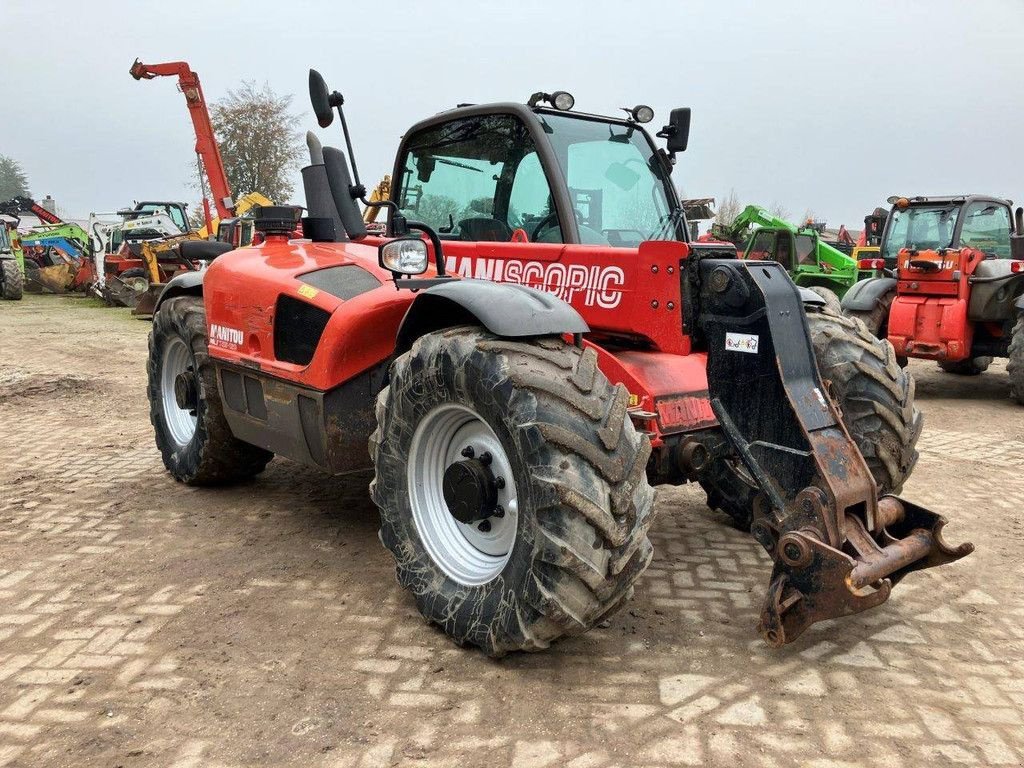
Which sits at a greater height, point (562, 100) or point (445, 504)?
point (562, 100)

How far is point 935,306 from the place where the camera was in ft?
31.2

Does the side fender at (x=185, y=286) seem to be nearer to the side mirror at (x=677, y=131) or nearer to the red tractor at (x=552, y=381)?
the red tractor at (x=552, y=381)

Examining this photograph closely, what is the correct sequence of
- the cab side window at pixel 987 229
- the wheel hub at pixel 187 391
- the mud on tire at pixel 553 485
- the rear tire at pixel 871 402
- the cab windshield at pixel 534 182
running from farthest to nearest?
the cab side window at pixel 987 229
the wheel hub at pixel 187 391
the cab windshield at pixel 534 182
the rear tire at pixel 871 402
the mud on tire at pixel 553 485

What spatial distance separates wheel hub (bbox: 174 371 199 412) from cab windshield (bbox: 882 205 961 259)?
9038 millimetres

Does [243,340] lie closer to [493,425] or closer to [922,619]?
[493,425]

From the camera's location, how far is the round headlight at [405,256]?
3516 mm

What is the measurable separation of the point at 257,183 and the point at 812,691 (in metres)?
31.8

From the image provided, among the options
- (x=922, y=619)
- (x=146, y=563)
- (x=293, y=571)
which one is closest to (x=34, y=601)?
(x=146, y=563)

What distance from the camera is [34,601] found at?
11.9 feet

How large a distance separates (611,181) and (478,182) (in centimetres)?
65

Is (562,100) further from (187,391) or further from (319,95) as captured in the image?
(187,391)

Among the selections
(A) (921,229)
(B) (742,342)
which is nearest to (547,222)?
(B) (742,342)

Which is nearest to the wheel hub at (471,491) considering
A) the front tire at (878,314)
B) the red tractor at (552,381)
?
the red tractor at (552,381)

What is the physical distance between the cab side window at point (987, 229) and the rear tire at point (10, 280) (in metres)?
22.0
